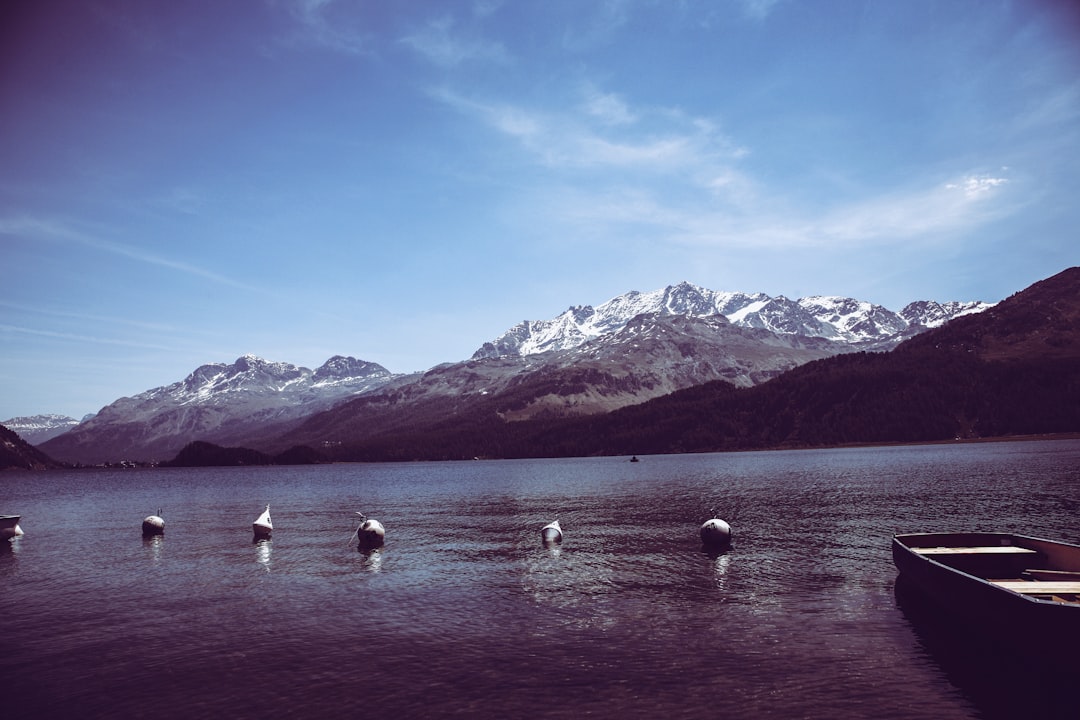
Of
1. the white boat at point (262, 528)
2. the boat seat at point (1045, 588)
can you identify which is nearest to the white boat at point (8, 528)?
the white boat at point (262, 528)

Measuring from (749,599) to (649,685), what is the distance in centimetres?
1419

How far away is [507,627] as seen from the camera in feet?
104

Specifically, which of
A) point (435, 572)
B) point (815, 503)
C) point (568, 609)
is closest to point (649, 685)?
point (568, 609)

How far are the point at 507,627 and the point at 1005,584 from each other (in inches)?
939

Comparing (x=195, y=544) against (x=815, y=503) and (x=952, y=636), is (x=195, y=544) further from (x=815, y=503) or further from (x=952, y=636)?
(x=815, y=503)

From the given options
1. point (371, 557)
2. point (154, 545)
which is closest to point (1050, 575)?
point (371, 557)

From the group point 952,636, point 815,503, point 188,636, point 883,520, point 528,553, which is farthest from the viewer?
point 815,503

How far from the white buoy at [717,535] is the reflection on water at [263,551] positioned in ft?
116

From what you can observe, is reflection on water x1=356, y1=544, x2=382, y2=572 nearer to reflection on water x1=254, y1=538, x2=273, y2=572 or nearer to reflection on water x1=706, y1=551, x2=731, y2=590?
reflection on water x1=254, y1=538, x2=273, y2=572

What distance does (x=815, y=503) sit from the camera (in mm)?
83875

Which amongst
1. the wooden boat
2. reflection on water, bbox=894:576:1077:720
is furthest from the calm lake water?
the wooden boat

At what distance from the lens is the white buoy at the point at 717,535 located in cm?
5156

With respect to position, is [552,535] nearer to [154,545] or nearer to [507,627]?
[507,627]

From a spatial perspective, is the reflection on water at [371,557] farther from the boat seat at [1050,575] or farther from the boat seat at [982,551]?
the boat seat at [1050,575]
